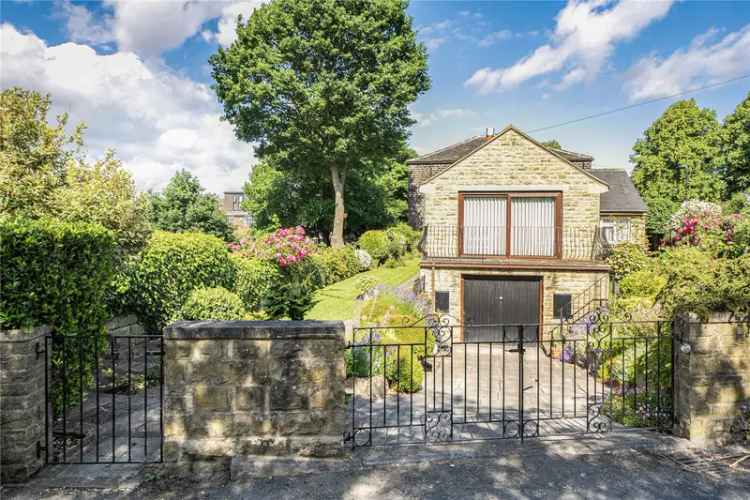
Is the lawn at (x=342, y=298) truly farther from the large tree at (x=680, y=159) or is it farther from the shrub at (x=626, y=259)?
the large tree at (x=680, y=159)

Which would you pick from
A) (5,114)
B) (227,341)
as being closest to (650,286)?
(227,341)

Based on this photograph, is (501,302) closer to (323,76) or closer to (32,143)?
(323,76)

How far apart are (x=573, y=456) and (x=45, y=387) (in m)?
5.51

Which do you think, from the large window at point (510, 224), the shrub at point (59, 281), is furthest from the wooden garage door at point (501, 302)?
the shrub at point (59, 281)

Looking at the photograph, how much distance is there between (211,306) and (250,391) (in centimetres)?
472

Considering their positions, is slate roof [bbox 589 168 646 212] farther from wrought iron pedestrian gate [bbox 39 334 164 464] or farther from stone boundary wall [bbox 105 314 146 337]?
wrought iron pedestrian gate [bbox 39 334 164 464]

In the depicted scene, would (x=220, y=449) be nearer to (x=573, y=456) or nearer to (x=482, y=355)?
(x=573, y=456)

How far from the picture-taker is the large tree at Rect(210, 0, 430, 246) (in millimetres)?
19828

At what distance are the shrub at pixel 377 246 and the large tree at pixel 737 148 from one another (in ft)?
75.0

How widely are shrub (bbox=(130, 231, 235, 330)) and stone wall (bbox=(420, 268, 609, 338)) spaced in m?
6.63

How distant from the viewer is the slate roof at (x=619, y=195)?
690 inches

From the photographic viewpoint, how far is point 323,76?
65.3 ft

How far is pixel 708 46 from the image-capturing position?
436 inches

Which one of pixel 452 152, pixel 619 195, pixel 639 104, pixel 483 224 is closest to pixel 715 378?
pixel 483 224
